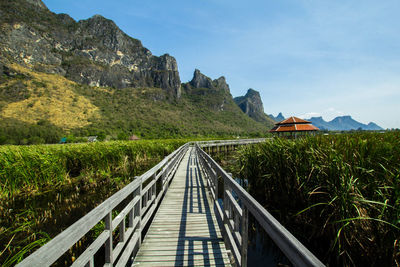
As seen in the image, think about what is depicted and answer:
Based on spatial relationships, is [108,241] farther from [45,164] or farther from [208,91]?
[208,91]

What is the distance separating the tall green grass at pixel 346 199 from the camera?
9.31ft

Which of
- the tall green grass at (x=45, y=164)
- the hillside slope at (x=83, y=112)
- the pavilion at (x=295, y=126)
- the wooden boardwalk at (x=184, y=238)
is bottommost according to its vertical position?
the wooden boardwalk at (x=184, y=238)

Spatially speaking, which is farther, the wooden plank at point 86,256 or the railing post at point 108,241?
the railing post at point 108,241

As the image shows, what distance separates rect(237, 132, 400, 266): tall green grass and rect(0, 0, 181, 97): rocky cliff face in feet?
291

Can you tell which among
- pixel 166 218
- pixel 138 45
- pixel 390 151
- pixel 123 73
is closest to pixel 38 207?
pixel 166 218

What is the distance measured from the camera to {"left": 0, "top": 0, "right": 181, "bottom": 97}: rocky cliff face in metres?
67.0

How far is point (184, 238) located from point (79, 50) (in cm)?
11976

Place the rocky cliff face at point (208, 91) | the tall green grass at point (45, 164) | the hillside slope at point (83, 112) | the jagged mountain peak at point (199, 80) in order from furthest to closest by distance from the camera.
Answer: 1. the jagged mountain peak at point (199, 80)
2. the rocky cliff face at point (208, 91)
3. the hillside slope at point (83, 112)
4. the tall green grass at point (45, 164)

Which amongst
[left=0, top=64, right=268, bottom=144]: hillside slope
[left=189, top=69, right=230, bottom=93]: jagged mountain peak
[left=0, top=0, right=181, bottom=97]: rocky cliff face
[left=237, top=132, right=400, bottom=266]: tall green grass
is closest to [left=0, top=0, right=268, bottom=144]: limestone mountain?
[left=0, top=64, right=268, bottom=144]: hillside slope

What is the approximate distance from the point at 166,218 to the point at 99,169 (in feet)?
24.3

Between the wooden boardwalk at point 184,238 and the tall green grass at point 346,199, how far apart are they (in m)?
1.64

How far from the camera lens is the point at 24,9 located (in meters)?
81.8

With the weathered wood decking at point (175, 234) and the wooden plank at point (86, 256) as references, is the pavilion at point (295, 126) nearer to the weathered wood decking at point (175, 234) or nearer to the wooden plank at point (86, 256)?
the weathered wood decking at point (175, 234)

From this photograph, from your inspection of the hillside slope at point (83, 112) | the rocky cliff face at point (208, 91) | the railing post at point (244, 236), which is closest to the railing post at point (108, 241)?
the railing post at point (244, 236)
